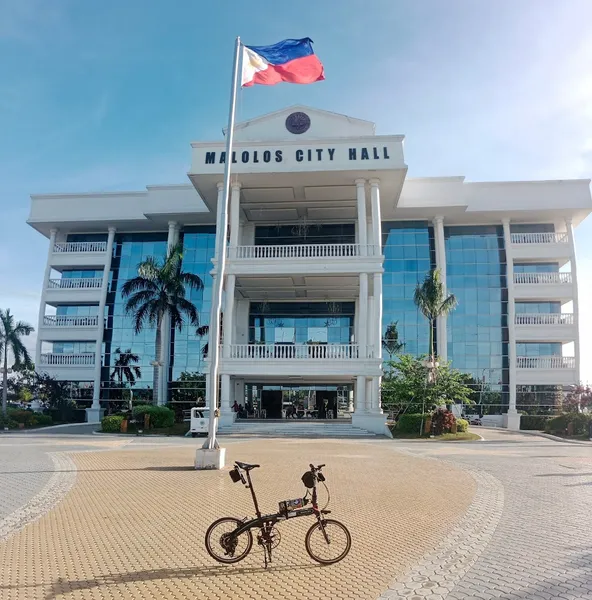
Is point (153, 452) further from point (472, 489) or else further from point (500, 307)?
point (500, 307)

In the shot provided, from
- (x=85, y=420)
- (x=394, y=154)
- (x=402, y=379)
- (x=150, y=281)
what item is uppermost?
(x=394, y=154)

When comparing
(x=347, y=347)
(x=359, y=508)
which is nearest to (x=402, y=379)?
(x=347, y=347)

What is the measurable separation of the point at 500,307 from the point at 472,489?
29.8m

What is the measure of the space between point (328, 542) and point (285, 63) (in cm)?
1432

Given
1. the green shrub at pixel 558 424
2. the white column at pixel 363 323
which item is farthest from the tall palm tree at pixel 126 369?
the green shrub at pixel 558 424

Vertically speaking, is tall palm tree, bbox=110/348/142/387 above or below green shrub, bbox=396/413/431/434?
above

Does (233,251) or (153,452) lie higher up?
(233,251)

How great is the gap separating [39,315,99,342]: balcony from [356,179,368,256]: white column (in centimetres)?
2158

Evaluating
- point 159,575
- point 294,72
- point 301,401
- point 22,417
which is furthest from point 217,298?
point 301,401

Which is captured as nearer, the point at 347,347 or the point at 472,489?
the point at 472,489

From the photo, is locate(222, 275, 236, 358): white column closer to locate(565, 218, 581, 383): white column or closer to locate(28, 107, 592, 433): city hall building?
locate(28, 107, 592, 433): city hall building

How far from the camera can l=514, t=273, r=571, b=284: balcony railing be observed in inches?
1506

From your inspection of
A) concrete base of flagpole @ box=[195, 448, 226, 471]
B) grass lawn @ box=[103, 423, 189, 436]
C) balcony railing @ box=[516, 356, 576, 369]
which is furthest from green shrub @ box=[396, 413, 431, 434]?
balcony railing @ box=[516, 356, 576, 369]

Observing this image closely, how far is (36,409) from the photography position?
124ft
